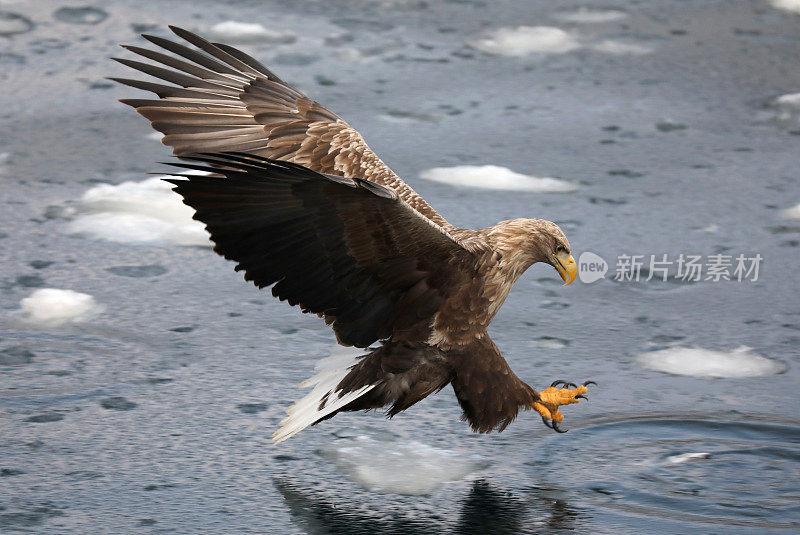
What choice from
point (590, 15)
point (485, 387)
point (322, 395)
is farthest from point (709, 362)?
point (590, 15)

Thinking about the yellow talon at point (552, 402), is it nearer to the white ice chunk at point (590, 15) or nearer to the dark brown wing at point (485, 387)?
the dark brown wing at point (485, 387)

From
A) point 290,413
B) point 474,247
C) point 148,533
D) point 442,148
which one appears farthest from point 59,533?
point 442,148

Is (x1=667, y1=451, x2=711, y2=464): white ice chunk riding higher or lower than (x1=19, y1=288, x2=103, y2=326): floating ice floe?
lower

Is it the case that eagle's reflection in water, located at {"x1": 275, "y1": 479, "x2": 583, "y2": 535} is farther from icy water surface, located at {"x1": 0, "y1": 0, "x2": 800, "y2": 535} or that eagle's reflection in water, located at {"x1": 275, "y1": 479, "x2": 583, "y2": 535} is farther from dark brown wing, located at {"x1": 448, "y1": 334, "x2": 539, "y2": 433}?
dark brown wing, located at {"x1": 448, "y1": 334, "x2": 539, "y2": 433}

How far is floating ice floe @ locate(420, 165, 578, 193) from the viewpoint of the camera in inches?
224

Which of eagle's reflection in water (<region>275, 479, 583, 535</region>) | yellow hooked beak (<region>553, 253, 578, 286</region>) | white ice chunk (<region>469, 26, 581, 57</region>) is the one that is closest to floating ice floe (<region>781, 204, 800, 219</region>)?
yellow hooked beak (<region>553, 253, 578, 286</region>)

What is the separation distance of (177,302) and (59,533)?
1.57 metres

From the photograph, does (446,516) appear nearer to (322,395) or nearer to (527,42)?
(322,395)

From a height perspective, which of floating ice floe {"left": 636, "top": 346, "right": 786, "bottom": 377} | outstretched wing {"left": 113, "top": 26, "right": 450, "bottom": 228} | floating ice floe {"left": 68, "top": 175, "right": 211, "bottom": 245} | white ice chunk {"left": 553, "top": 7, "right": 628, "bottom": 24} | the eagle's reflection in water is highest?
white ice chunk {"left": 553, "top": 7, "right": 628, "bottom": 24}

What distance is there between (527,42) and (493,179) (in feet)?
6.27

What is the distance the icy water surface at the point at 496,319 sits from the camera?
3.46 meters

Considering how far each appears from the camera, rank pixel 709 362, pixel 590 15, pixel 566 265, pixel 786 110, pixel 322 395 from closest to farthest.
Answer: pixel 322 395, pixel 566 265, pixel 709 362, pixel 786 110, pixel 590 15

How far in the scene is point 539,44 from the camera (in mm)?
7414

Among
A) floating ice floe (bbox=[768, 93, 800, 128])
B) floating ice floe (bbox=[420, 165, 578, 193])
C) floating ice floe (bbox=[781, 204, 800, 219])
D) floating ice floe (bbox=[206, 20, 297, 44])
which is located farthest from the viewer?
floating ice floe (bbox=[206, 20, 297, 44])
